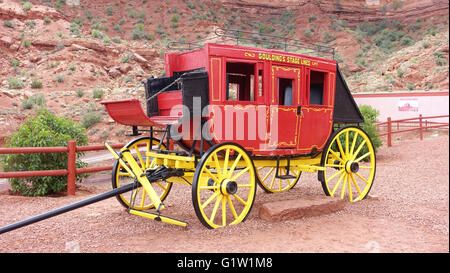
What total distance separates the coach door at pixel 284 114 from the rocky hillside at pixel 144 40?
1617 centimetres

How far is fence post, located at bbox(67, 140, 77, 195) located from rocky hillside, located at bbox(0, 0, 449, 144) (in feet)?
41.2

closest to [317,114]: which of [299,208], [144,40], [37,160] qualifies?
[299,208]

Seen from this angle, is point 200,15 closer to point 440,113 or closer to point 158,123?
point 440,113

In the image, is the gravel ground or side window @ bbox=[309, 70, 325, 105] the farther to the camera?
side window @ bbox=[309, 70, 325, 105]

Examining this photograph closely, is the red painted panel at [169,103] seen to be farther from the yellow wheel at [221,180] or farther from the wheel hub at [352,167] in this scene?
the wheel hub at [352,167]

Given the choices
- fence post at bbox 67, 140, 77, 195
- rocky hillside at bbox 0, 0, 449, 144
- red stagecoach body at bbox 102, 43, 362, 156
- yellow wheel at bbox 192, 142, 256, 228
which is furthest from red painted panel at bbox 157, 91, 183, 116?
rocky hillside at bbox 0, 0, 449, 144

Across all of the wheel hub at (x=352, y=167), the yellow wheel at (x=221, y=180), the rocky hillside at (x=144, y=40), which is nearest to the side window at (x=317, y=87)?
the wheel hub at (x=352, y=167)

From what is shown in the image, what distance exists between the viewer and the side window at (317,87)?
22.2ft

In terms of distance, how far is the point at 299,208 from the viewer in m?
5.42

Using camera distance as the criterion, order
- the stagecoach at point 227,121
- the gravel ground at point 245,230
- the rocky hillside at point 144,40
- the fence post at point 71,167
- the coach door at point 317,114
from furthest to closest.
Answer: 1. the rocky hillside at point 144,40
2. the fence post at point 71,167
3. the coach door at point 317,114
4. the stagecoach at point 227,121
5. the gravel ground at point 245,230

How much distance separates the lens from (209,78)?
507cm

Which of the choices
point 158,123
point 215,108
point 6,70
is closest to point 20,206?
point 158,123

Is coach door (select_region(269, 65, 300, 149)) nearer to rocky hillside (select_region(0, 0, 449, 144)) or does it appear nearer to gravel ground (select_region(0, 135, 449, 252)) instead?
gravel ground (select_region(0, 135, 449, 252))

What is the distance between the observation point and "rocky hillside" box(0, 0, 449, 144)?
25547 mm
